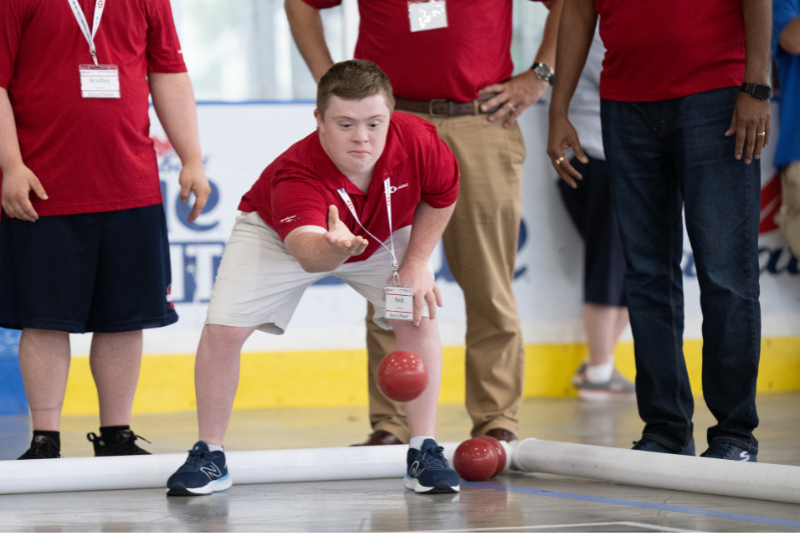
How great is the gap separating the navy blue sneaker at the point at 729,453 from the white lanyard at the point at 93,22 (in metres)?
1.90

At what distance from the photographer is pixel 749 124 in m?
2.23

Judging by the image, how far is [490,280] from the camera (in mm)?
2811

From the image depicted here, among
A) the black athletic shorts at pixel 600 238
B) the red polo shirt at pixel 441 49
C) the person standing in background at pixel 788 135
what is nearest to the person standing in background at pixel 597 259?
the black athletic shorts at pixel 600 238

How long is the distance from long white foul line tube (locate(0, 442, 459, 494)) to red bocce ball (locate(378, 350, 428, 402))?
371mm

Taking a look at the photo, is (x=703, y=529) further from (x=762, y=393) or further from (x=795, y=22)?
(x=762, y=393)

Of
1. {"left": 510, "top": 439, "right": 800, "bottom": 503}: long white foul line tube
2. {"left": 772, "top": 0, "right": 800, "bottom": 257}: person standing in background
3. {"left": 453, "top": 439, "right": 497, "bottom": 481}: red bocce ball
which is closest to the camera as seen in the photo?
{"left": 510, "top": 439, "right": 800, "bottom": 503}: long white foul line tube

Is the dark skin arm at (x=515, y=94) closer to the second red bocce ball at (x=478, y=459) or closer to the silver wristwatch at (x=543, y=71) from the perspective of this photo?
the silver wristwatch at (x=543, y=71)

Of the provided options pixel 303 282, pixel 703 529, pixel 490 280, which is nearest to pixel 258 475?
pixel 303 282

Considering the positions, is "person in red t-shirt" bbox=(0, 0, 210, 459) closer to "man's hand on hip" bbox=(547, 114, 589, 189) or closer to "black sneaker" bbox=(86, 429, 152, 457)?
"black sneaker" bbox=(86, 429, 152, 457)

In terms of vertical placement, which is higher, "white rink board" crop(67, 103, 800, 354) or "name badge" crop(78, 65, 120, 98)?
"name badge" crop(78, 65, 120, 98)

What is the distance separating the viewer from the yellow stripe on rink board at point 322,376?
3967 mm

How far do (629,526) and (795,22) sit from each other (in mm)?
2567

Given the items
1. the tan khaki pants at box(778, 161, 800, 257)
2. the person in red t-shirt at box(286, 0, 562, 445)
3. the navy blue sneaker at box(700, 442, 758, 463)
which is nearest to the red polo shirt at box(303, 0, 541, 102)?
the person in red t-shirt at box(286, 0, 562, 445)

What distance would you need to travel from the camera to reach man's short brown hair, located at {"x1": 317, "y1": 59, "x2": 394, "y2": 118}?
2.12 meters
